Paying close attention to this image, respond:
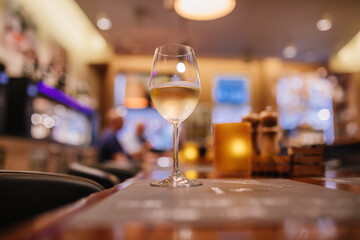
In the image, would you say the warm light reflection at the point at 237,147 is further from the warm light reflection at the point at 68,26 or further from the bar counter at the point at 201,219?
the warm light reflection at the point at 68,26

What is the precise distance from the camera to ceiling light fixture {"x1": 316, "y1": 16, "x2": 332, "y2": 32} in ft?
15.6

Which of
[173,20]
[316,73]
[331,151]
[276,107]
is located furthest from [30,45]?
[316,73]

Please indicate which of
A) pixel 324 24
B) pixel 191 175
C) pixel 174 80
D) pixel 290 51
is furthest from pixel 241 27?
pixel 174 80

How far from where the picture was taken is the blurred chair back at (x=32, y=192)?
0.70 metres

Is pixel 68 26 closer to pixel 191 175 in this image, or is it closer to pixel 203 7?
pixel 203 7

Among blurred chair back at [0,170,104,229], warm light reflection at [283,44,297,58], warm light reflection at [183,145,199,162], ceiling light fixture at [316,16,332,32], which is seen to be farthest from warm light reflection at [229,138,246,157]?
warm light reflection at [283,44,297,58]

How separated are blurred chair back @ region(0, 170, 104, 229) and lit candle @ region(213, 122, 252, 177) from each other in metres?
0.48

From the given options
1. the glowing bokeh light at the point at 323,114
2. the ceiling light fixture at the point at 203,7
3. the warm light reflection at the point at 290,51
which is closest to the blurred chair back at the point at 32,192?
the ceiling light fixture at the point at 203,7

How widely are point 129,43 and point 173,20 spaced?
4.75ft

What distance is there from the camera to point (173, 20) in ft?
15.8

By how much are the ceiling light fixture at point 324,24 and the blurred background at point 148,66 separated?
5cm

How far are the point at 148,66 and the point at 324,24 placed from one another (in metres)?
4.03

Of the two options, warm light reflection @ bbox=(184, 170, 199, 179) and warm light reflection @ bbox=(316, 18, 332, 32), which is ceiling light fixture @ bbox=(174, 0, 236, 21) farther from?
warm light reflection @ bbox=(316, 18, 332, 32)

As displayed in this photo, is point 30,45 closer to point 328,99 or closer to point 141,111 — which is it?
point 141,111
